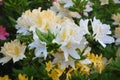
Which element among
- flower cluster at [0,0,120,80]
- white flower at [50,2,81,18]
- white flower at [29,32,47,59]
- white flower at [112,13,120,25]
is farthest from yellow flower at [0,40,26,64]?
white flower at [112,13,120,25]

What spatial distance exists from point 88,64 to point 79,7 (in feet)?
1.81

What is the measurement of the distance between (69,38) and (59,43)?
0.07 m

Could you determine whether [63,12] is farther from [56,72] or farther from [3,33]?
[56,72]

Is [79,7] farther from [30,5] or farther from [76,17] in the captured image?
[30,5]

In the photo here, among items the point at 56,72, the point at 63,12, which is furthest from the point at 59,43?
the point at 63,12

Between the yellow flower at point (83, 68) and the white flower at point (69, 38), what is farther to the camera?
the yellow flower at point (83, 68)

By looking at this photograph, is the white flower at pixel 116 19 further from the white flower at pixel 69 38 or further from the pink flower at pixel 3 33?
the white flower at pixel 69 38

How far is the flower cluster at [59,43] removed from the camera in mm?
1729

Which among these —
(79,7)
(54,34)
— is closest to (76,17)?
(79,7)

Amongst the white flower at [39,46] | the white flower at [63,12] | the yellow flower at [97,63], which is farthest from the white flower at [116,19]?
the white flower at [39,46]

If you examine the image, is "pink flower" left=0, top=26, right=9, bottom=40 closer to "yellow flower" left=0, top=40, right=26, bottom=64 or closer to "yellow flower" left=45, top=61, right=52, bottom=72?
"yellow flower" left=0, top=40, right=26, bottom=64

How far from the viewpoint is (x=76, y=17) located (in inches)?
98.1

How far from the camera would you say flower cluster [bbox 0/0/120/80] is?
1.73 meters

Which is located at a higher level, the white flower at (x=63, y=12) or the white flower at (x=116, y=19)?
the white flower at (x=63, y=12)
